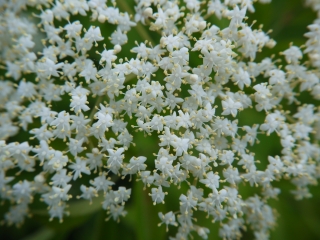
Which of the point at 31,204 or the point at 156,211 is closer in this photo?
the point at 156,211

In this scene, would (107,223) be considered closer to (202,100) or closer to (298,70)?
(202,100)

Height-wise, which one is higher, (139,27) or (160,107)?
(139,27)

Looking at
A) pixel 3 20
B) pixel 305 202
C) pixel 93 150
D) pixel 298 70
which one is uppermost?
pixel 3 20

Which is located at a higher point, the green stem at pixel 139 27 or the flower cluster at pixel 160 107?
the green stem at pixel 139 27

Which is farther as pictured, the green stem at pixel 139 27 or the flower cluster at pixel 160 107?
the green stem at pixel 139 27

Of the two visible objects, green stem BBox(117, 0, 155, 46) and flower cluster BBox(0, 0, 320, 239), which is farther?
green stem BBox(117, 0, 155, 46)

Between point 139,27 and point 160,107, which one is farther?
point 139,27

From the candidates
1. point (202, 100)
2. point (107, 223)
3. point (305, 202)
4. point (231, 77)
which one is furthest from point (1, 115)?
point (305, 202)

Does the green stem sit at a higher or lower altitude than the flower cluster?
higher
